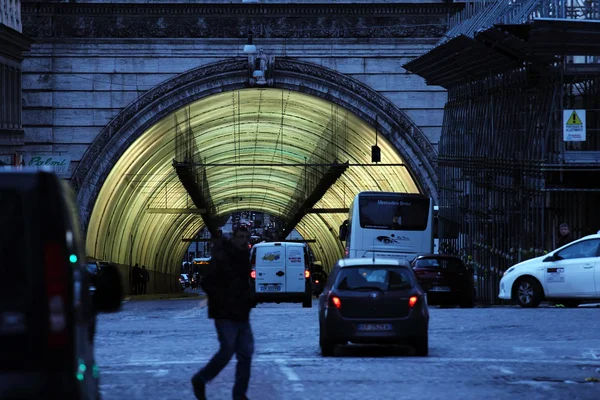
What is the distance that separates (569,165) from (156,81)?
49.3ft

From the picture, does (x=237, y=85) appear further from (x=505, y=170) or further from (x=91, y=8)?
(x=505, y=170)

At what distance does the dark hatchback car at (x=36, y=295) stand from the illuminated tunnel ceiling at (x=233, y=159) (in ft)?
118

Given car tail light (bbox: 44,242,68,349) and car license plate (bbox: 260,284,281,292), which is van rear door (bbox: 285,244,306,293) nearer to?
car license plate (bbox: 260,284,281,292)

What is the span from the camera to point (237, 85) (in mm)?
41406

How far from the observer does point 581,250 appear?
26.4 m

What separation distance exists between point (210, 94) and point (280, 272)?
719 centimetres

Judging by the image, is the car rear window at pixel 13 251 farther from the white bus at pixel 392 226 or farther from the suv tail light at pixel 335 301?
the white bus at pixel 392 226

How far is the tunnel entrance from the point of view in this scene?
41281mm

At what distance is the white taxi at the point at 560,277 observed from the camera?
26.1m

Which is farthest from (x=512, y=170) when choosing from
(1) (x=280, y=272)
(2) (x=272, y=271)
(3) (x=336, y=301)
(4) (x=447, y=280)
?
(3) (x=336, y=301)

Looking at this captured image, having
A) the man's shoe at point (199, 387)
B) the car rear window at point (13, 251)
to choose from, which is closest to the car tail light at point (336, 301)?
the man's shoe at point (199, 387)

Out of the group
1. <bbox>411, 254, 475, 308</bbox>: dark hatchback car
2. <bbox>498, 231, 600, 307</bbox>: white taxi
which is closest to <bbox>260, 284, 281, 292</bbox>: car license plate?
<bbox>411, 254, 475, 308</bbox>: dark hatchback car

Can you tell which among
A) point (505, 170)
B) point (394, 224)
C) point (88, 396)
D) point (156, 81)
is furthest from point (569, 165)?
point (88, 396)

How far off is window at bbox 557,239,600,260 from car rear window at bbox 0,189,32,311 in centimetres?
2105
